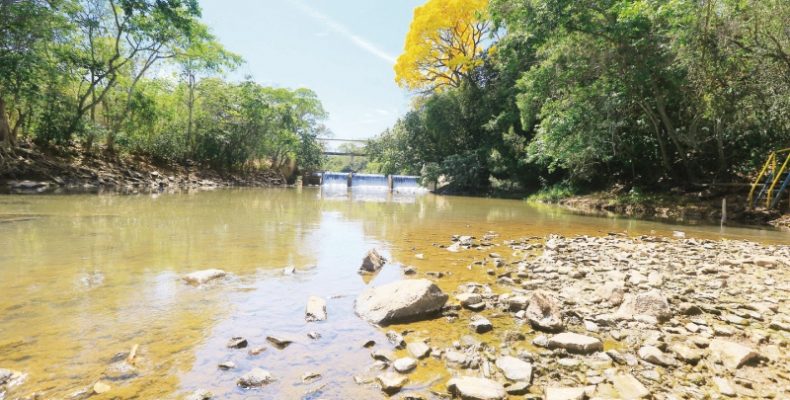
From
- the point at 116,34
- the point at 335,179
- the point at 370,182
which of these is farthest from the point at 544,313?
the point at 335,179

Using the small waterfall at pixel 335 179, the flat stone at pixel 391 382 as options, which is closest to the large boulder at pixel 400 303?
the flat stone at pixel 391 382

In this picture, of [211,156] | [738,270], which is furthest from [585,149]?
[211,156]

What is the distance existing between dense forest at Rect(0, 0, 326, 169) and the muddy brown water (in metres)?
12.0

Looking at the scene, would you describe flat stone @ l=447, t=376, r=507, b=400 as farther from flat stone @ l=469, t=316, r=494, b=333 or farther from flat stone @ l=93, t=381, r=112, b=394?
flat stone @ l=93, t=381, r=112, b=394

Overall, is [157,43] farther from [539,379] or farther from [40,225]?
[539,379]

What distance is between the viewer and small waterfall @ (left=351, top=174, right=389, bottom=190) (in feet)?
126

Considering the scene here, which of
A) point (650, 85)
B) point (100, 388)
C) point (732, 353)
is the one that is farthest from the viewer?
point (650, 85)

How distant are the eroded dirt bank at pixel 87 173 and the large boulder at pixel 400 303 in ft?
55.9

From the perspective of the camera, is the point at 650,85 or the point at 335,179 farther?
the point at 335,179

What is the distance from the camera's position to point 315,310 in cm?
366

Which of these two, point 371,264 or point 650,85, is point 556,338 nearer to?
point 371,264

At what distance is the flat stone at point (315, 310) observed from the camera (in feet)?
11.7

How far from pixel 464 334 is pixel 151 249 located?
Result: 5150mm

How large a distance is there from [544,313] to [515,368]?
1018 millimetres
